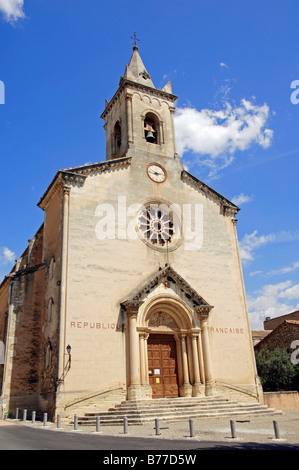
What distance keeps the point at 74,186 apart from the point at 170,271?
7193 mm

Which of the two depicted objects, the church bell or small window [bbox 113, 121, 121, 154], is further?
small window [bbox 113, 121, 121, 154]

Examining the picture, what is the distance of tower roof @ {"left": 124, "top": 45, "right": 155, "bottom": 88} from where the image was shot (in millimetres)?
28042

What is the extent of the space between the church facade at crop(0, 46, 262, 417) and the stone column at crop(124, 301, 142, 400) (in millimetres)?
51

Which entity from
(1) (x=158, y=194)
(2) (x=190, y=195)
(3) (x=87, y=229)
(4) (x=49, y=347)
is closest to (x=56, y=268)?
(3) (x=87, y=229)

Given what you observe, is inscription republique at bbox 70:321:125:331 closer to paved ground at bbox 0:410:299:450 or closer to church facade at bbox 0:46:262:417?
church facade at bbox 0:46:262:417

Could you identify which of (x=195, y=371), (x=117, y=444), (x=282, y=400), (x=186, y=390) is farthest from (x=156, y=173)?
(x=117, y=444)

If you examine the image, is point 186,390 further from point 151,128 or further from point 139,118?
point 139,118

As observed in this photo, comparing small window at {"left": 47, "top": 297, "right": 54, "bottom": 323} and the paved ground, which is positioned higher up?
small window at {"left": 47, "top": 297, "right": 54, "bottom": 323}

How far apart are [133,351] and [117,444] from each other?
8.96 m

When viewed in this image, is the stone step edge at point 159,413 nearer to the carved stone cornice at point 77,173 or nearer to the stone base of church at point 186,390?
the stone base of church at point 186,390

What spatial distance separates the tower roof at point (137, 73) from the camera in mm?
28042

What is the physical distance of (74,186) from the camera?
2177 cm

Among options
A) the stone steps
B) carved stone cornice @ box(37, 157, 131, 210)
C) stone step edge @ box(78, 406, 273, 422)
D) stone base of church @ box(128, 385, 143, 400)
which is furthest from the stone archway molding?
carved stone cornice @ box(37, 157, 131, 210)

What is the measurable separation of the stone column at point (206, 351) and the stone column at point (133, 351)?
411cm
